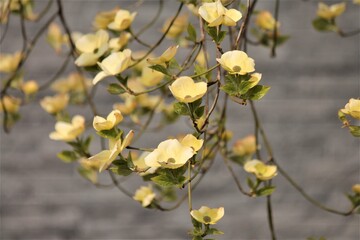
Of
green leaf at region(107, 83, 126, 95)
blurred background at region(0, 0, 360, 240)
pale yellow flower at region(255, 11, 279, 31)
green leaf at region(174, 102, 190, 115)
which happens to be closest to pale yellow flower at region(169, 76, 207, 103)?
green leaf at region(174, 102, 190, 115)

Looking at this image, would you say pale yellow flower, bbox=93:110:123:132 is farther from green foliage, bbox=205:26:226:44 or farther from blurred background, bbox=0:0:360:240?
blurred background, bbox=0:0:360:240

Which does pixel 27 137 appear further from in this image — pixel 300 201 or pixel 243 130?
pixel 300 201

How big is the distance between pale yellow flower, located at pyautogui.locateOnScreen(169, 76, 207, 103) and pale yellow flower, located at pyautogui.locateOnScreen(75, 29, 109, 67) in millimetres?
187

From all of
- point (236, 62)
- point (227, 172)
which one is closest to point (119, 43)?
point (236, 62)

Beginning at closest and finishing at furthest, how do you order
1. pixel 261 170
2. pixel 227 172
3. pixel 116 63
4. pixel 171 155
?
pixel 171 155, pixel 116 63, pixel 261 170, pixel 227 172

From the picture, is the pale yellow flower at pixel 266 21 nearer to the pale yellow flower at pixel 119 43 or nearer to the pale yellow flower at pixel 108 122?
the pale yellow flower at pixel 119 43

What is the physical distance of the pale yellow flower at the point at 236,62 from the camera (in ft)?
1.82

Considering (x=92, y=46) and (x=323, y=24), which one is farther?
(x=323, y=24)

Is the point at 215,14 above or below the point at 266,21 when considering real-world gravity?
above

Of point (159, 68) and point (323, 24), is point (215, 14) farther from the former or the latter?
point (323, 24)

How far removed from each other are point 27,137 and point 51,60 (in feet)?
0.74

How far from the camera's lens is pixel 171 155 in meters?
0.56

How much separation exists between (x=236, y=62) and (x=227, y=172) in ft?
→ 4.31

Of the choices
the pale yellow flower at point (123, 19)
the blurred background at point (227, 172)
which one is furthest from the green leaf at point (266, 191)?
the blurred background at point (227, 172)
